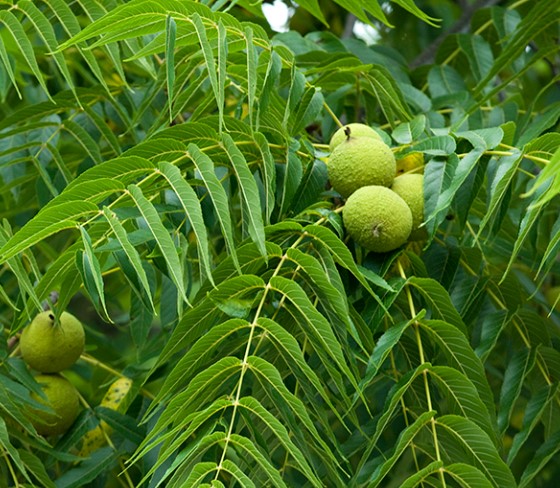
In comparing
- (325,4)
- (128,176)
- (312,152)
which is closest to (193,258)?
(312,152)

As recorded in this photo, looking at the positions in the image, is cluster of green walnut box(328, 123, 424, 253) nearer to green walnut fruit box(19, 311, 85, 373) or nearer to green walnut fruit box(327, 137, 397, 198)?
green walnut fruit box(327, 137, 397, 198)

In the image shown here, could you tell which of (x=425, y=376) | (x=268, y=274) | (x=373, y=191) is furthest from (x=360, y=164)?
(x=425, y=376)

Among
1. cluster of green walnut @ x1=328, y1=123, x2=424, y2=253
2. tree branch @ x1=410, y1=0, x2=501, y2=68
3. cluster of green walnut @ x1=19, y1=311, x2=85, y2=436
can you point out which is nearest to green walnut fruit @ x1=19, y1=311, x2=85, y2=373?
cluster of green walnut @ x1=19, y1=311, x2=85, y2=436

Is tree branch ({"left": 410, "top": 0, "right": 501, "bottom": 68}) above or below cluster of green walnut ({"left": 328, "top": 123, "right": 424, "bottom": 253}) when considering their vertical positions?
below

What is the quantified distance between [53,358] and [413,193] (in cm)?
84

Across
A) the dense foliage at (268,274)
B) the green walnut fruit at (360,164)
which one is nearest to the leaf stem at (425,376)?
the dense foliage at (268,274)

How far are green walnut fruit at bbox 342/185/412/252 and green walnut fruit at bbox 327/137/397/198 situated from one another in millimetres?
38

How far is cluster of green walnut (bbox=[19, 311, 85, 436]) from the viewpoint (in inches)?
83.7

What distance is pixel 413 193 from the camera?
1861 millimetres

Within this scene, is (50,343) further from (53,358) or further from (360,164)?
(360,164)

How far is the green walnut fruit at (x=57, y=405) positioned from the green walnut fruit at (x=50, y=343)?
1.2 inches

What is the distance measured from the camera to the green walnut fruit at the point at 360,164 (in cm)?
184

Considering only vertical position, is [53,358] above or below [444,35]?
below

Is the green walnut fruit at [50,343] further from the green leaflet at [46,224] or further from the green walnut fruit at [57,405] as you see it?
the green leaflet at [46,224]
